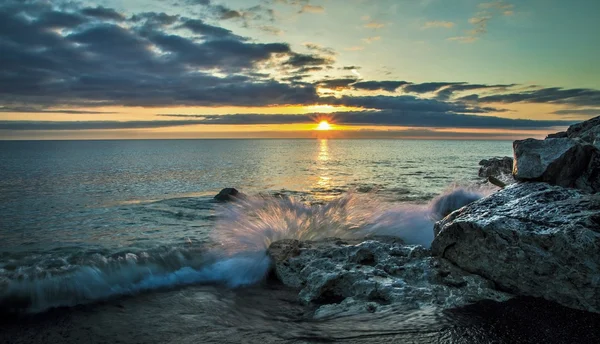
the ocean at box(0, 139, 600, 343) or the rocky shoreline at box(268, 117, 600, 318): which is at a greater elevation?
the rocky shoreline at box(268, 117, 600, 318)

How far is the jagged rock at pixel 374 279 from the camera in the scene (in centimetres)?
590

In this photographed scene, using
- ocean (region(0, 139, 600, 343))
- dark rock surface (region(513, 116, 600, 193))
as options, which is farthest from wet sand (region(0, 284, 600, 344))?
dark rock surface (region(513, 116, 600, 193))

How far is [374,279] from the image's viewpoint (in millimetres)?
6605

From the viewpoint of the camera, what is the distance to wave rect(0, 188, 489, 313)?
720 centimetres

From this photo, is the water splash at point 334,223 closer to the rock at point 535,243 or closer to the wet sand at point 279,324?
the rock at point 535,243

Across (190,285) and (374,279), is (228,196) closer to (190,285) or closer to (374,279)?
(190,285)

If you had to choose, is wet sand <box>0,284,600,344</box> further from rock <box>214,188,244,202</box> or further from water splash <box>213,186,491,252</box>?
rock <box>214,188,244,202</box>

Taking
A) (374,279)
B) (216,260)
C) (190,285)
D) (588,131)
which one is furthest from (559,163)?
(190,285)

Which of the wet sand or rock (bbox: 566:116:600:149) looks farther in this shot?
rock (bbox: 566:116:600:149)

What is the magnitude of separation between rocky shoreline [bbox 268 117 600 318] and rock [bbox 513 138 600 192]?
19 millimetres

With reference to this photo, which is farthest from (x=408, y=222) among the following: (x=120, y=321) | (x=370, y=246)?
(x=120, y=321)

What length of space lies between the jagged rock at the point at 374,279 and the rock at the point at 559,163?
9.18 feet

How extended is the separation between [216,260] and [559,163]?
8000 mm

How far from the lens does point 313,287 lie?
22.6 ft
